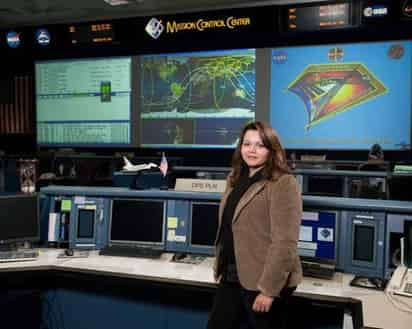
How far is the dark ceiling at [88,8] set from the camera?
5625 millimetres

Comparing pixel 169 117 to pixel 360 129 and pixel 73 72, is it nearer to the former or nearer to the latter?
pixel 73 72

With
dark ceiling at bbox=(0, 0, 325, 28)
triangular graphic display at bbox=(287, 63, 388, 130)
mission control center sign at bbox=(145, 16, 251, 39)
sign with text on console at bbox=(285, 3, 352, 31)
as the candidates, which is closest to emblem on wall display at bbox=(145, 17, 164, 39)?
mission control center sign at bbox=(145, 16, 251, 39)

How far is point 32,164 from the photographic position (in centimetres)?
537

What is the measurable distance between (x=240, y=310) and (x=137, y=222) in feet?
3.15

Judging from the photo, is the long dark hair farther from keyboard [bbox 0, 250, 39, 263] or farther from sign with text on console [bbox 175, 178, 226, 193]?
keyboard [bbox 0, 250, 39, 263]

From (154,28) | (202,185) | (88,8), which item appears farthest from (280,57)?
(202,185)

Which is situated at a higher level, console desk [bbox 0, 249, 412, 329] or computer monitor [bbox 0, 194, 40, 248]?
computer monitor [bbox 0, 194, 40, 248]

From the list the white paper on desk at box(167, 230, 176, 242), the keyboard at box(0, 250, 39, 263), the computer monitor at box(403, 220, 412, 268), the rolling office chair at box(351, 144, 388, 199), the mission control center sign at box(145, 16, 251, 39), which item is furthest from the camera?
the mission control center sign at box(145, 16, 251, 39)

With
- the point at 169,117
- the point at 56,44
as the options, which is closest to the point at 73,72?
the point at 56,44

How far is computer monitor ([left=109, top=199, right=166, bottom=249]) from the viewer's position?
247 centimetres

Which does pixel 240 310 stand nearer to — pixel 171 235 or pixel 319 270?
pixel 319 270

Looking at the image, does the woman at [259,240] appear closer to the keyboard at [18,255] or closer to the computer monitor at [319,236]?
the computer monitor at [319,236]

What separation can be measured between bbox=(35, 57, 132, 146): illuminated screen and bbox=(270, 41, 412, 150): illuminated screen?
2.21m

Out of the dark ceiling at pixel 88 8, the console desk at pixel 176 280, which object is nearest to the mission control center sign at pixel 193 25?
the dark ceiling at pixel 88 8
